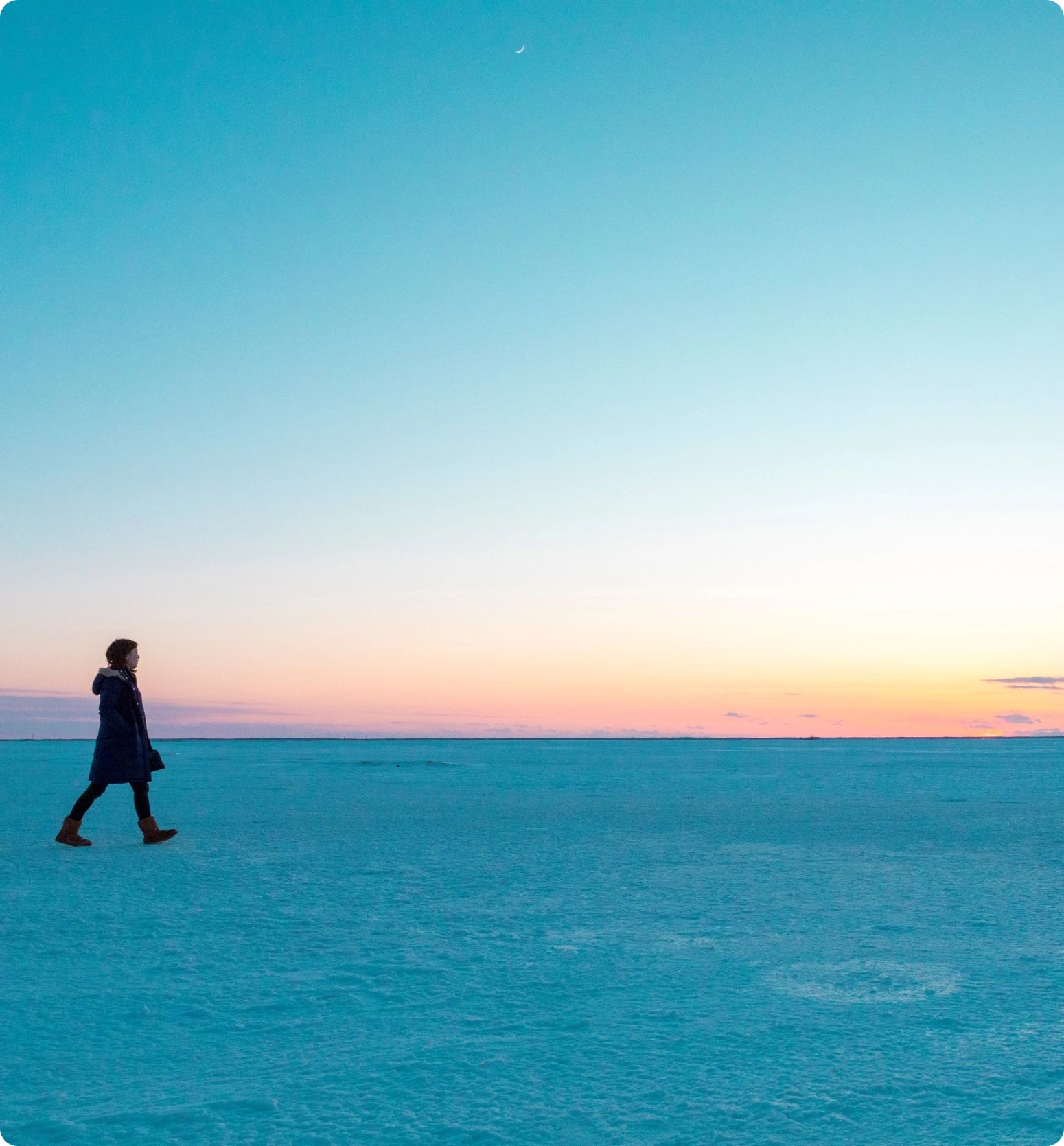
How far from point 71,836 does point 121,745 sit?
0.75 m

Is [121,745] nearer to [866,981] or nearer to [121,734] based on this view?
[121,734]

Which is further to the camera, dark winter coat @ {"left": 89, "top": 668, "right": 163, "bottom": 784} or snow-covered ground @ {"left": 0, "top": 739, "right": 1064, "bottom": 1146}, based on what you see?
dark winter coat @ {"left": 89, "top": 668, "right": 163, "bottom": 784}

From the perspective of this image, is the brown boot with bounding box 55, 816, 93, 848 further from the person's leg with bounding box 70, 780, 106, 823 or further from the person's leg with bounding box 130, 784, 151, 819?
the person's leg with bounding box 130, 784, 151, 819

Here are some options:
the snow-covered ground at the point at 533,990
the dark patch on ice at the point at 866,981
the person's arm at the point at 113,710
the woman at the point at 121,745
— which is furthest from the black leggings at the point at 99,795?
the dark patch on ice at the point at 866,981

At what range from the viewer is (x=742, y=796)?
43.3ft

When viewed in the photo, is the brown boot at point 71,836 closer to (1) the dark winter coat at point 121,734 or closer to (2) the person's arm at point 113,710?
(1) the dark winter coat at point 121,734

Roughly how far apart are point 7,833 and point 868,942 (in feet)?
23.0

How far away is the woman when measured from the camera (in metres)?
7.49

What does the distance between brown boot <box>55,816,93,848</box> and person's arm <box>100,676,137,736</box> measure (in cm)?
70

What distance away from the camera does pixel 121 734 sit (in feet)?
24.8

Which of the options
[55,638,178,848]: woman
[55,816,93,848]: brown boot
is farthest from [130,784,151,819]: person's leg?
[55,816,93,848]: brown boot

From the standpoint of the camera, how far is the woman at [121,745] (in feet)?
24.6

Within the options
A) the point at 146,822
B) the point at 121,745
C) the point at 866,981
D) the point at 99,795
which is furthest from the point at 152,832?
the point at 866,981

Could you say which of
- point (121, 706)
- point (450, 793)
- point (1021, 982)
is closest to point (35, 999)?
point (1021, 982)
